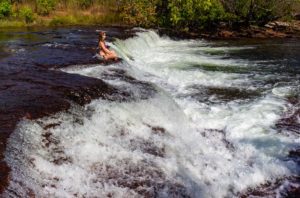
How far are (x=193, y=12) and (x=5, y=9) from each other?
13.2 meters

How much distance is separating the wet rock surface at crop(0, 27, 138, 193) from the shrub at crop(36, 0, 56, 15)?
14.5 metres

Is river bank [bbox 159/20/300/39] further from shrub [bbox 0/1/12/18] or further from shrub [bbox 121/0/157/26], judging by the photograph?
shrub [bbox 0/1/12/18]

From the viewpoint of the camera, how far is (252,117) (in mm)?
10500

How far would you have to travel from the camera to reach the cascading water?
6523 mm

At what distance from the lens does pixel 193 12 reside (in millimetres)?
28234

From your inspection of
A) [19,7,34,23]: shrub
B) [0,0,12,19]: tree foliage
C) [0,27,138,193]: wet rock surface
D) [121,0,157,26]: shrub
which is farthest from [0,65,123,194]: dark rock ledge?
[0,0,12,19]: tree foliage

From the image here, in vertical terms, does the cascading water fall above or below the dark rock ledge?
below

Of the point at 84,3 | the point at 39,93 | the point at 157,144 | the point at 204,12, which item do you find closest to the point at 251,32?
the point at 204,12

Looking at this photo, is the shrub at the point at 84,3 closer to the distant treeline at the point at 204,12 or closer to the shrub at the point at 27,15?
the distant treeline at the point at 204,12

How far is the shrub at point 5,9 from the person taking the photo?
29569 millimetres

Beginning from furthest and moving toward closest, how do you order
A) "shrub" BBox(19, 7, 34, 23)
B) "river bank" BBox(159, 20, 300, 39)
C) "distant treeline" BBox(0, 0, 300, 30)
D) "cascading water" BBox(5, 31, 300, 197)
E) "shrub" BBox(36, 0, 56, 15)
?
"shrub" BBox(36, 0, 56, 15) < "shrub" BBox(19, 7, 34, 23) < "distant treeline" BBox(0, 0, 300, 30) < "river bank" BBox(159, 20, 300, 39) < "cascading water" BBox(5, 31, 300, 197)

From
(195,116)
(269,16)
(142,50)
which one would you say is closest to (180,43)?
(142,50)

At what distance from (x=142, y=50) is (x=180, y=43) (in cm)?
425

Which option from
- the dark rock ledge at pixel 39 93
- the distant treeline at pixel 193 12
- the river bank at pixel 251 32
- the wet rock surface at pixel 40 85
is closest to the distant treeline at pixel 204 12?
the distant treeline at pixel 193 12
